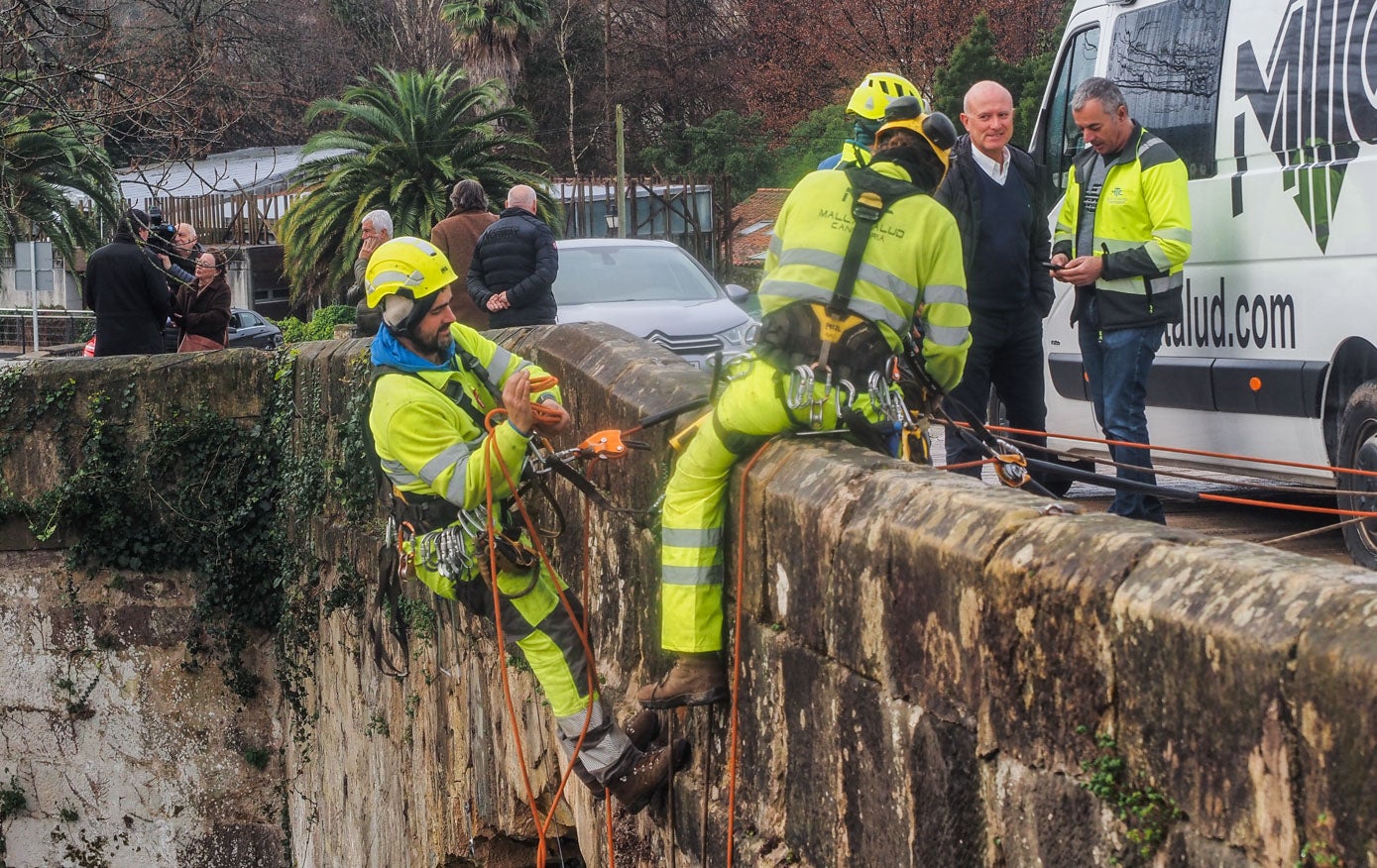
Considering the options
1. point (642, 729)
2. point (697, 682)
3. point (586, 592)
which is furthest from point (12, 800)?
point (697, 682)

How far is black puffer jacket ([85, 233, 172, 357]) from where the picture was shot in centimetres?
1084

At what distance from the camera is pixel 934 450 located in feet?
36.2

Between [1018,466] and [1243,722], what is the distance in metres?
2.14

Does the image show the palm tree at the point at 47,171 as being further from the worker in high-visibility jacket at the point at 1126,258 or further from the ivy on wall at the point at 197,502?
the worker in high-visibility jacket at the point at 1126,258

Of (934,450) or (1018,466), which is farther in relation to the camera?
(934,450)

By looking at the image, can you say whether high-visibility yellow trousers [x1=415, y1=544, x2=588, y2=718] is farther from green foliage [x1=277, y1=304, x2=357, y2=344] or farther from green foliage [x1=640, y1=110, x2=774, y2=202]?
green foliage [x1=640, y1=110, x2=774, y2=202]

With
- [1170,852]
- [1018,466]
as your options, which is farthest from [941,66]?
[1170,852]

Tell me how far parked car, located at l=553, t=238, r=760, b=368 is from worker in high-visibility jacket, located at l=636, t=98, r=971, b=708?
6922mm

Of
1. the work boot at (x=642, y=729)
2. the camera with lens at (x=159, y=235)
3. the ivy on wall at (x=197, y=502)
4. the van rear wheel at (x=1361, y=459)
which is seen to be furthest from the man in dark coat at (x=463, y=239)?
the van rear wheel at (x=1361, y=459)

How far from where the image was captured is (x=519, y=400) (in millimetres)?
5000

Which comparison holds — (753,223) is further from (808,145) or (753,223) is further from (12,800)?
(12,800)

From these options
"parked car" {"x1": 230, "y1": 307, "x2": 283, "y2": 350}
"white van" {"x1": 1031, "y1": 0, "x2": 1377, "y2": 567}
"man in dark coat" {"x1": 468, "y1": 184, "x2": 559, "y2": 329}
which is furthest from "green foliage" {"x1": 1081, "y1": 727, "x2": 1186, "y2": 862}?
"parked car" {"x1": 230, "y1": 307, "x2": 283, "y2": 350}

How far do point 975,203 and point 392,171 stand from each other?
775 inches

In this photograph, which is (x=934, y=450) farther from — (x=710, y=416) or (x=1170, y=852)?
(x=1170, y=852)
